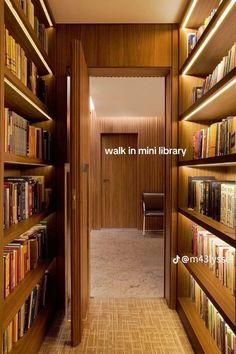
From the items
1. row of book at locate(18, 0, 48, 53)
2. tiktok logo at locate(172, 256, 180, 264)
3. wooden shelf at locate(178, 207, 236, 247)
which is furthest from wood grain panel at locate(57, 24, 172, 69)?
tiktok logo at locate(172, 256, 180, 264)

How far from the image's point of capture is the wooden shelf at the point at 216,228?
1.35m

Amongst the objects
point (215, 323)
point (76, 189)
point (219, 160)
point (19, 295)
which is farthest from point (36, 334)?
point (219, 160)

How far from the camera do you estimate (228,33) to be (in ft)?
5.52

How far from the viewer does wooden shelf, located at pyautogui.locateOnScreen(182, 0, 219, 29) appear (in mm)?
2090

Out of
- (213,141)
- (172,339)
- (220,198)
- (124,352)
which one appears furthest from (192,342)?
(213,141)

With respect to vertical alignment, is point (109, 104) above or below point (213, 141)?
above

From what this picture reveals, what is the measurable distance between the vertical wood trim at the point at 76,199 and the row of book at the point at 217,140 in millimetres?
846

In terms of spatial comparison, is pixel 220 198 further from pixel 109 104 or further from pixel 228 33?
pixel 109 104

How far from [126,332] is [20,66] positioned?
6.32 feet

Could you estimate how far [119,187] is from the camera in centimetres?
632

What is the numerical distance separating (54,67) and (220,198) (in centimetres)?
175

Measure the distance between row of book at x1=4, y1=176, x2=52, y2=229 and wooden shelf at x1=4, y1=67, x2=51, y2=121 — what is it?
48 centimetres

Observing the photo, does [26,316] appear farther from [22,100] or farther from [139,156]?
[139,156]

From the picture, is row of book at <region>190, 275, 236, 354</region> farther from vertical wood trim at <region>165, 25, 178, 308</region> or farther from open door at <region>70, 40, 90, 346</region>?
open door at <region>70, 40, 90, 346</region>
